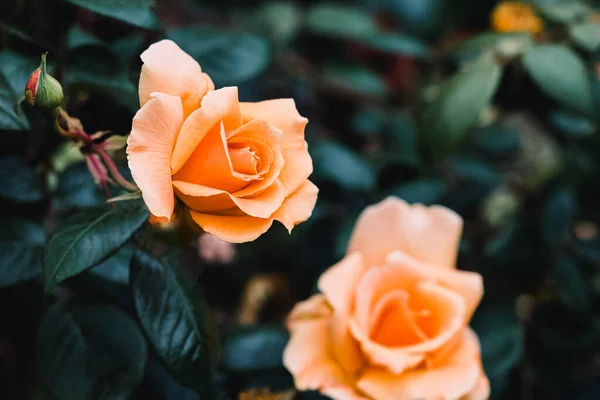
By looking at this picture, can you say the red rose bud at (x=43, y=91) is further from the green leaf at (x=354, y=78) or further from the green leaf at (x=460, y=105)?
the green leaf at (x=354, y=78)

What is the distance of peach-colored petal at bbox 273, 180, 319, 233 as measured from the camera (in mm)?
450

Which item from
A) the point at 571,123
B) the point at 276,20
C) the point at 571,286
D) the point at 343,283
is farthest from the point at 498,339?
the point at 276,20

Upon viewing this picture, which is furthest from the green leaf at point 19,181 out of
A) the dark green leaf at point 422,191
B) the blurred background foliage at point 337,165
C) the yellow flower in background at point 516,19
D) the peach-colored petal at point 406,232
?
the yellow flower in background at point 516,19

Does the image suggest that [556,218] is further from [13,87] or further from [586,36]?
[13,87]

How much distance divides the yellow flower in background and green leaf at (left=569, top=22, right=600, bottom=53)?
210mm

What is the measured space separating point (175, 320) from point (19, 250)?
0.64ft

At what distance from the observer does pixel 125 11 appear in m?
0.54

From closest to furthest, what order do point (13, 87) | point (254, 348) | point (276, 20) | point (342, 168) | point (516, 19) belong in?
point (13, 87) < point (254, 348) < point (342, 168) < point (516, 19) < point (276, 20)

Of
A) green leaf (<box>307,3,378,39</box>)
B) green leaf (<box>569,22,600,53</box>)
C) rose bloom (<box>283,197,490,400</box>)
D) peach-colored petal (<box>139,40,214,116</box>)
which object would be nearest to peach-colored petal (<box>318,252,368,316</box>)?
rose bloom (<box>283,197,490,400</box>)

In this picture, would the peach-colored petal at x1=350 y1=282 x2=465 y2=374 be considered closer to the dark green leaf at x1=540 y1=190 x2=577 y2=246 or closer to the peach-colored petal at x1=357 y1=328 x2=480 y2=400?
the peach-colored petal at x1=357 y1=328 x2=480 y2=400

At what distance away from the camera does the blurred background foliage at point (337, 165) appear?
1.91 feet

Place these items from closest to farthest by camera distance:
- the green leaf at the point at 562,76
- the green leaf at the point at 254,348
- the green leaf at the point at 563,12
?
the green leaf at the point at 254,348 < the green leaf at the point at 562,76 < the green leaf at the point at 563,12

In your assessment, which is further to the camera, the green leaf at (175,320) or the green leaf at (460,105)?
the green leaf at (460,105)

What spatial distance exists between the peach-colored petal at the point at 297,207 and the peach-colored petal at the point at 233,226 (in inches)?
0.5
